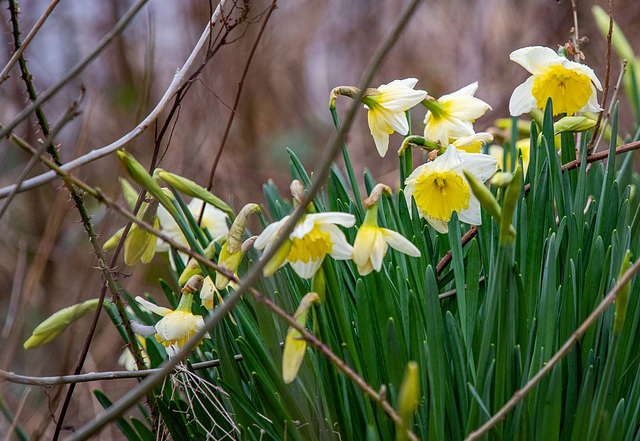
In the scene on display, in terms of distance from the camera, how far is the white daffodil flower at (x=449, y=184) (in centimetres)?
83

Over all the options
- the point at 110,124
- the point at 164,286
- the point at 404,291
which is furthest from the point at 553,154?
the point at 110,124

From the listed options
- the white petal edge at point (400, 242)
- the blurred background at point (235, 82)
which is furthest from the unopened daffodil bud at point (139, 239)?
the blurred background at point (235, 82)

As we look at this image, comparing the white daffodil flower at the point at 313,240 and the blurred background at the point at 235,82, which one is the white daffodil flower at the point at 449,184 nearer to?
the white daffodil flower at the point at 313,240

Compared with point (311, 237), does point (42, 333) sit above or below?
below

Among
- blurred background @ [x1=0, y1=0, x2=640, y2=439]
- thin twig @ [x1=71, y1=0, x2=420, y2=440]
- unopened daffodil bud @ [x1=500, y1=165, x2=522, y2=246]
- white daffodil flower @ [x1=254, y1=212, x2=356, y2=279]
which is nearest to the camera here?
thin twig @ [x1=71, y1=0, x2=420, y2=440]

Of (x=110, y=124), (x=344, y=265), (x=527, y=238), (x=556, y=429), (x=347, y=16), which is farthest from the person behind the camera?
(x=347, y=16)

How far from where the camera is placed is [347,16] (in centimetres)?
346

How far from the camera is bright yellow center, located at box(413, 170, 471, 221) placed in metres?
0.83

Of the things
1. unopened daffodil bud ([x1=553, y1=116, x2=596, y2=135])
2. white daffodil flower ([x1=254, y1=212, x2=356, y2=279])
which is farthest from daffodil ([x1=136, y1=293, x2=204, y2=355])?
unopened daffodil bud ([x1=553, y1=116, x2=596, y2=135])

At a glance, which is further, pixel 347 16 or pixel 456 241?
pixel 347 16

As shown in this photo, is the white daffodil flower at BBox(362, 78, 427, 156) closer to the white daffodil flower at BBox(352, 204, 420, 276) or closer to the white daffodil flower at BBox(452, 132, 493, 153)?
the white daffodil flower at BBox(452, 132, 493, 153)

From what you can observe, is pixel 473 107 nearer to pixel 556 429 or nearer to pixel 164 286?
pixel 556 429

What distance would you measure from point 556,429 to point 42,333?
0.75 metres

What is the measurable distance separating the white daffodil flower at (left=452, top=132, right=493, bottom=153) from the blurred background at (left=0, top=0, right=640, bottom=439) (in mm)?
1612
